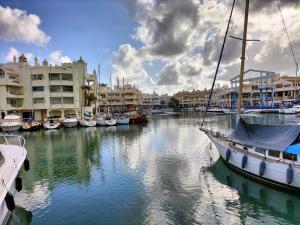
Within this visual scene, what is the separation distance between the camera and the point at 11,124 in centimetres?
5825

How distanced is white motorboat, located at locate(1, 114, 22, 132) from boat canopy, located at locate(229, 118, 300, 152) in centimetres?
4901

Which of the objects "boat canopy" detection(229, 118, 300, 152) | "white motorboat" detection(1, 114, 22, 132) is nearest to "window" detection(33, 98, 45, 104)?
"white motorboat" detection(1, 114, 22, 132)

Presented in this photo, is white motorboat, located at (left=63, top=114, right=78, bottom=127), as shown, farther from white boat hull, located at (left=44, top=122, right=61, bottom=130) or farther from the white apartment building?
the white apartment building

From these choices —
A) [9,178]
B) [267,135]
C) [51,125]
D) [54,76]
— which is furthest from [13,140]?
[54,76]

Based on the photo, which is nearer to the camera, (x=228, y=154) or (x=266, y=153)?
(x=266, y=153)

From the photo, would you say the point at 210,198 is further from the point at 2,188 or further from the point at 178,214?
the point at 2,188

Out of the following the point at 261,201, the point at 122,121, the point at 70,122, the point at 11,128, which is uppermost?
the point at 70,122

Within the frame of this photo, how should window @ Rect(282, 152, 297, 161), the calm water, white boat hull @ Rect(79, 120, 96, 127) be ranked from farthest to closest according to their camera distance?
1. white boat hull @ Rect(79, 120, 96, 127)
2. window @ Rect(282, 152, 297, 161)
3. the calm water

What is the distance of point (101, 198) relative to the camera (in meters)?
17.9

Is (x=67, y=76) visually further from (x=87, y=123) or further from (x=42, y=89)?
(x=87, y=123)

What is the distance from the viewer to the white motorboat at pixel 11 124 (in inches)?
Result: 2266

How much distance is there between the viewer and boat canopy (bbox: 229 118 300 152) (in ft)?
59.1

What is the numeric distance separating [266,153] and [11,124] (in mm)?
53111

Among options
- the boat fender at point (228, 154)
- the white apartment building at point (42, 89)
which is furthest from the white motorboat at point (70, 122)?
the boat fender at point (228, 154)
